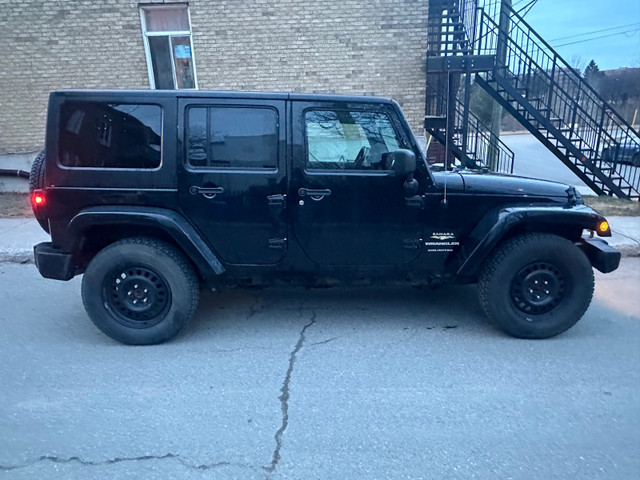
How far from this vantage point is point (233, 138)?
343 cm

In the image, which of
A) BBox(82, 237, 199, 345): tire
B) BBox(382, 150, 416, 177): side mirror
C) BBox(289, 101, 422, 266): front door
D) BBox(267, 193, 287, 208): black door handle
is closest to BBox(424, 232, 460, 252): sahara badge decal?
BBox(289, 101, 422, 266): front door

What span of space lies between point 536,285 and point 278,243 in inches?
84.9

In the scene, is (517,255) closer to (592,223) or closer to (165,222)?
(592,223)

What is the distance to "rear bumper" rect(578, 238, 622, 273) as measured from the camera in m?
3.60

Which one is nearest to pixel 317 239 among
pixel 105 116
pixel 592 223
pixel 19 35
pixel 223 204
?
pixel 223 204

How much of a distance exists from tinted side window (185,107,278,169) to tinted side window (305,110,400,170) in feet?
1.01

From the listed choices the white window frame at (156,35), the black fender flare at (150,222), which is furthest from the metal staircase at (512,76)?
the black fender flare at (150,222)

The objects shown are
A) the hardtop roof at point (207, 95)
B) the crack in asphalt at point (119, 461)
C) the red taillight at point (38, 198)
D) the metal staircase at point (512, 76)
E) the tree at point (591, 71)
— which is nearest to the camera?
the crack in asphalt at point (119, 461)

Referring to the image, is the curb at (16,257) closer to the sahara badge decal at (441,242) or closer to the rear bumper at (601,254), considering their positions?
the sahara badge decal at (441,242)

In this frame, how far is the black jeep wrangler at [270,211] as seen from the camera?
3.38 metres

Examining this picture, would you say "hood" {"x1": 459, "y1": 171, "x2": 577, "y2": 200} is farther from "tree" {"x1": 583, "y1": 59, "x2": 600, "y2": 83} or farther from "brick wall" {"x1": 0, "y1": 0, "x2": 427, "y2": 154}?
"tree" {"x1": 583, "y1": 59, "x2": 600, "y2": 83}

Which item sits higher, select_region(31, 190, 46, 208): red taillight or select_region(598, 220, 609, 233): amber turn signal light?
select_region(31, 190, 46, 208): red taillight

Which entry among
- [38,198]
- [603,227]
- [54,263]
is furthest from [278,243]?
[603,227]

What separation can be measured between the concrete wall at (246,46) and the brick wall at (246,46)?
0.02 m
